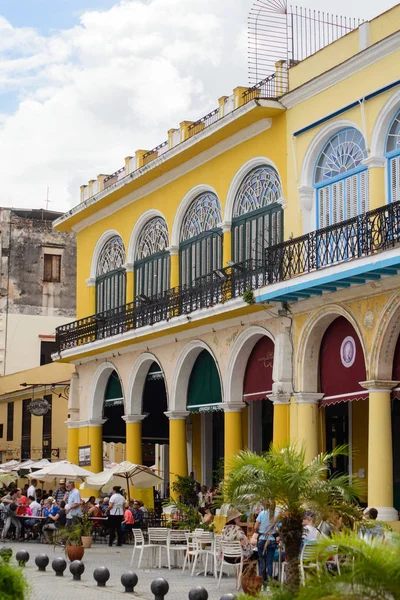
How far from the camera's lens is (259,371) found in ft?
73.3

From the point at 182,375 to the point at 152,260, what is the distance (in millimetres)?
3277

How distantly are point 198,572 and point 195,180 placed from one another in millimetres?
9617

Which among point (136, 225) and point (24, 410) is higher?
point (136, 225)

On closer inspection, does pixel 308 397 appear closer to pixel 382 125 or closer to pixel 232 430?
pixel 232 430

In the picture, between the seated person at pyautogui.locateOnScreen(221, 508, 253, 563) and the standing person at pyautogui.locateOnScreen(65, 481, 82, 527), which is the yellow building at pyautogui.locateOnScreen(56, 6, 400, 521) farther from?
the seated person at pyautogui.locateOnScreen(221, 508, 253, 563)

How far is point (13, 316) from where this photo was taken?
44.7 m

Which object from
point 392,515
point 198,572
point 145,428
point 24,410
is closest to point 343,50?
point 392,515

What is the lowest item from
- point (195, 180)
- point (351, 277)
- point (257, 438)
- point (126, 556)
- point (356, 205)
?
point (126, 556)

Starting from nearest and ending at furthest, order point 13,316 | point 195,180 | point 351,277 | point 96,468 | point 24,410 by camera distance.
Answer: point 351,277 → point 195,180 → point 96,468 → point 24,410 → point 13,316

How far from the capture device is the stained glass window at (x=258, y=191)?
71.1ft

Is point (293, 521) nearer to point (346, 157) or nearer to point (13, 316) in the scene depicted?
point (346, 157)

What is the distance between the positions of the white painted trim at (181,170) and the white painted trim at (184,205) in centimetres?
51

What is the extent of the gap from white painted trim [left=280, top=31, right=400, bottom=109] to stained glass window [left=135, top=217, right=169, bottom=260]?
20.4 ft

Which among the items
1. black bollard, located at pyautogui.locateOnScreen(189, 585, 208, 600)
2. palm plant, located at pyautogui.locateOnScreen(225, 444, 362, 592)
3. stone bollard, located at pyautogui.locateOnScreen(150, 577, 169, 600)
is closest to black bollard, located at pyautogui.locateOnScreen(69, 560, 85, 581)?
stone bollard, located at pyautogui.locateOnScreen(150, 577, 169, 600)
